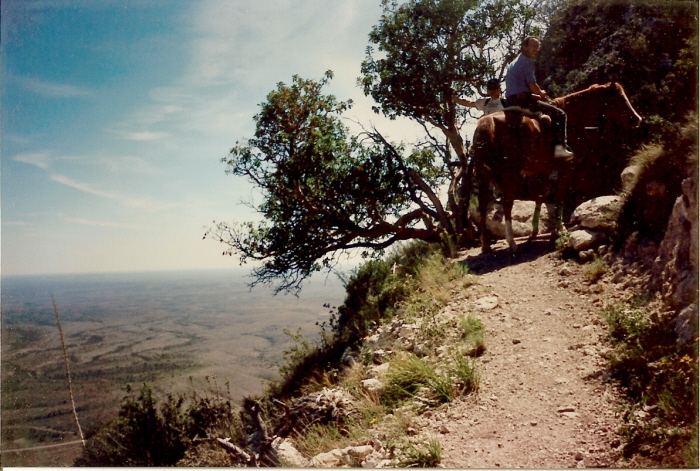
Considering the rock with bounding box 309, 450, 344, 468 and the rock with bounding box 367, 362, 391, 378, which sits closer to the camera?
the rock with bounding box 309, 450, 344, 468

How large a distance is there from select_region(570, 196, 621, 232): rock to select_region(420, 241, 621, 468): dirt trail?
972 mm

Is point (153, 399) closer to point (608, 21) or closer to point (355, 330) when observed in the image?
point (355, 330)

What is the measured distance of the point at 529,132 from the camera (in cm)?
731

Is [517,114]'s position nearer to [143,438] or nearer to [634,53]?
[634,53]

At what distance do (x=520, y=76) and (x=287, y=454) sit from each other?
684 centimetres

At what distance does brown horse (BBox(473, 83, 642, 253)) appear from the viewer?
7.34 meters

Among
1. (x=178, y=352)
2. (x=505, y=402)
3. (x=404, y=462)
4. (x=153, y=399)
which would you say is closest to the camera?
(x=404, y=462)

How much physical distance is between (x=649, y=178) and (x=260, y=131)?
288 inches

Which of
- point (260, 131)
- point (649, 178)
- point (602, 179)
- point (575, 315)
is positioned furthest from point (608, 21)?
point (260, 131)

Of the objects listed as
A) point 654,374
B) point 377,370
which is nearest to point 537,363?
point 654,374

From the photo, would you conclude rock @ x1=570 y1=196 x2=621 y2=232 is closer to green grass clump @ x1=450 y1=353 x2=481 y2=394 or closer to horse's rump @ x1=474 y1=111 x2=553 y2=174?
horse's rump @ x1=474 y1=111 x2=553 y2=174

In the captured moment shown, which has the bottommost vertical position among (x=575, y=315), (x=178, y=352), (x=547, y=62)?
(x=178, y=352)

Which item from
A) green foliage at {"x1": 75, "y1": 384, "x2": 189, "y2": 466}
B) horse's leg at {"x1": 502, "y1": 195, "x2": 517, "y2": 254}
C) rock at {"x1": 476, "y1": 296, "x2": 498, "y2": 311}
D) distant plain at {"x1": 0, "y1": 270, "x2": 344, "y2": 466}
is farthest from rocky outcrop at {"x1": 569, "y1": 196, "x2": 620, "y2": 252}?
distant plain at {"x1": 0, "y1": 270, "x2": 344, "y2": 466}

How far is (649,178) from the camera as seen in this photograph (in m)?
5.86
